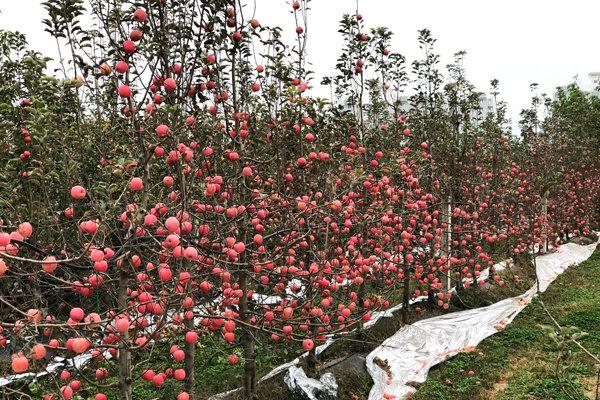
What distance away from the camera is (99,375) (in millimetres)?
3072

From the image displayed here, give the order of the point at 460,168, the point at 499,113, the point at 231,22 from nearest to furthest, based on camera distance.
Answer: the point at 231,22 < the point at 460,168 < the point at 499,113

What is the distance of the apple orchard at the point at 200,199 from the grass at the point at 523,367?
138 cm

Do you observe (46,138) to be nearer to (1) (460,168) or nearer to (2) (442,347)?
(2) (442,347)

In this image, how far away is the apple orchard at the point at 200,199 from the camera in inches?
113

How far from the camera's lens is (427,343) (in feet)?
25.4

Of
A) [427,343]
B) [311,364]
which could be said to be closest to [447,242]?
[427,343]

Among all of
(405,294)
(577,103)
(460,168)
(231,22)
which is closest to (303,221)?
(231,22)

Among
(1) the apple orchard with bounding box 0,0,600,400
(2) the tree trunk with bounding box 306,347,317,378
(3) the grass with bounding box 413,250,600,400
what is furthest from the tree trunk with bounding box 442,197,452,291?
(2) the tree trunk with bounding box 306,347,317,378

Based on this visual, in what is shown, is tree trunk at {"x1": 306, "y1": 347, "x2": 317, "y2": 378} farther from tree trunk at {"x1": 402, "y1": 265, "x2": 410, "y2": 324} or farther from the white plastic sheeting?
tree trunk at {"x1": 402, "y1": 265, "x2": 410, "y2": 324}

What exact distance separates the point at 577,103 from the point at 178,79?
65.1ft

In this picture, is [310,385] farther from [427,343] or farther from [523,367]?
[523,367]

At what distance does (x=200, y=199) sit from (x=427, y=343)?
4799mm

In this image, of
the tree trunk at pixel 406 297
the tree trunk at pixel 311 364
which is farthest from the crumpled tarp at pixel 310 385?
the tree trunk at pixel 406 297

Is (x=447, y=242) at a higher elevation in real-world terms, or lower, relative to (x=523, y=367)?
higher
